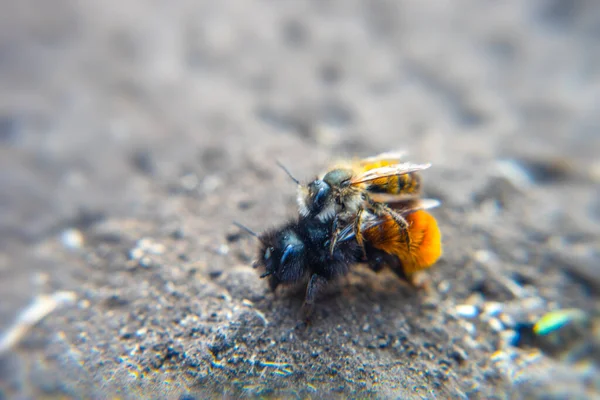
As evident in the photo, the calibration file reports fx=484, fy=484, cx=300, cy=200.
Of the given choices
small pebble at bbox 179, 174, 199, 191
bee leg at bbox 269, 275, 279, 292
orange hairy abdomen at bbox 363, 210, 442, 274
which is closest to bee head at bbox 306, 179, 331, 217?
orange hairy abdomen at bbox 363, 210, 442, 274

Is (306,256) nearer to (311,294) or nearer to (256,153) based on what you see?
(311,294)

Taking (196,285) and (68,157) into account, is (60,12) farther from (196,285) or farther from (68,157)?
(196,285)

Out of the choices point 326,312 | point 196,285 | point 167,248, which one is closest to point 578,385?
point 326,312

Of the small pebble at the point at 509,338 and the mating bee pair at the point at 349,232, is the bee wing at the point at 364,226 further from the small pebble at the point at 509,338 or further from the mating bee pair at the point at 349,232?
the small pebble at the point at 509,338

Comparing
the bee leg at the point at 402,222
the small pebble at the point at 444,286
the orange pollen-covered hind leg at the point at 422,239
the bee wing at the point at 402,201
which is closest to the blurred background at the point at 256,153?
the small pebble at the point at 444,286

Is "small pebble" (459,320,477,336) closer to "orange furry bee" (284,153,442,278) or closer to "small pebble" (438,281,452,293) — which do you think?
"small pebble" (438,281,452,293)

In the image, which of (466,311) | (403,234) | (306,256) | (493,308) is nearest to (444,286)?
(466,311)
